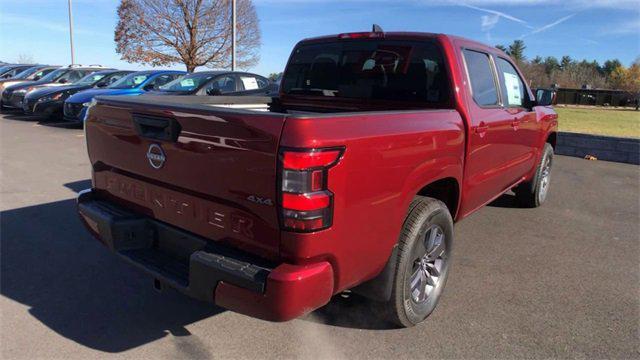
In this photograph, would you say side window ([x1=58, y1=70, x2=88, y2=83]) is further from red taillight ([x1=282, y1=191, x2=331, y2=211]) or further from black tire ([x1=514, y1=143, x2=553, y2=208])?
red taillight ([x1=282, y1=191, x2=331, y2=211])

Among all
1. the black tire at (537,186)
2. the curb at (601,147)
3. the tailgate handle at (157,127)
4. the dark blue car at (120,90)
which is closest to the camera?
the tailgate handle at (157,127)

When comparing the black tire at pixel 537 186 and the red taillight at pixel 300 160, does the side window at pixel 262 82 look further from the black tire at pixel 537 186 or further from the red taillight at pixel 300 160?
the red taillight at pixel 300 160

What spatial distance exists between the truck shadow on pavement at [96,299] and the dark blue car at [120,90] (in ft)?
27.0

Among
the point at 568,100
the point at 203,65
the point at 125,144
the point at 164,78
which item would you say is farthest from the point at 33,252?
the point at 568,100

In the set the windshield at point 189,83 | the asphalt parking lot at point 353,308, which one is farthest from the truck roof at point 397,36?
the windshield at point 189,83

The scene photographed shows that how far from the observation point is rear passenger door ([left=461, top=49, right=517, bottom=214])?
144 inches

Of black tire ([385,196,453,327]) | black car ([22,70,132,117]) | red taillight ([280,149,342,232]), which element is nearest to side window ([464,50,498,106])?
black tire ([385,196,453,327])

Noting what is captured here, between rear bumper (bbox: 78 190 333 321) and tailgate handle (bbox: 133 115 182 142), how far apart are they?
52 centimetres

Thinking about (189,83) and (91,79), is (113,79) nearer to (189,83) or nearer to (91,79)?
(91,79)

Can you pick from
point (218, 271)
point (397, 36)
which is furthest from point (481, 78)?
point (218, 271)

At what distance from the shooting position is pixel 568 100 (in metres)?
65.9

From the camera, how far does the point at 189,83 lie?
11.0 m

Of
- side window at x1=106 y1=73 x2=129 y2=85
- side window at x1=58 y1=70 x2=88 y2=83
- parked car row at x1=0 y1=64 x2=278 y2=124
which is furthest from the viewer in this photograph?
side window at x1=58 y1=70 x2=88 y2=83

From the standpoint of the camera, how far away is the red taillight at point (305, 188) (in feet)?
7.10
